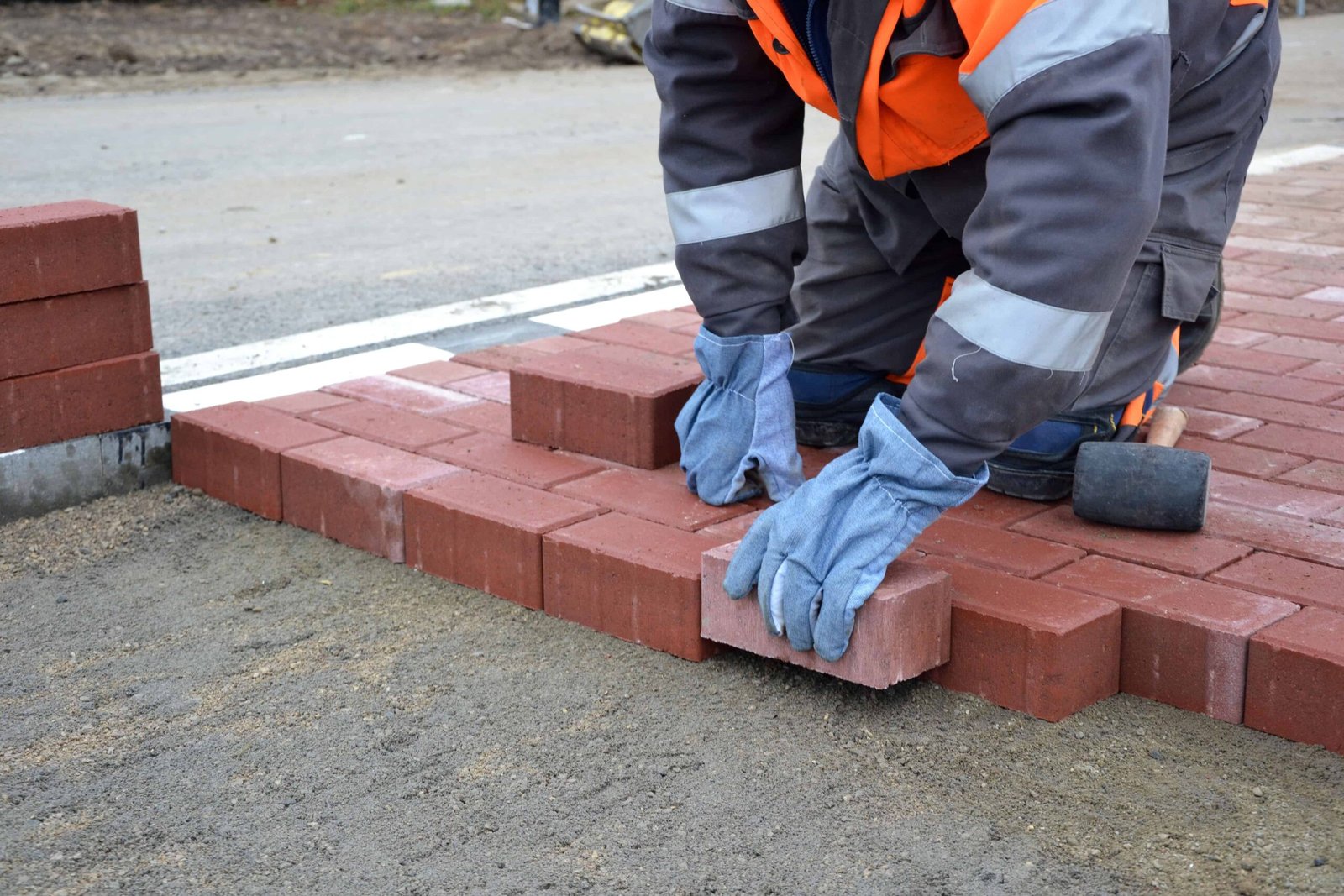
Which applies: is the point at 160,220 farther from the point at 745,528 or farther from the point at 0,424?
the point at 745,528

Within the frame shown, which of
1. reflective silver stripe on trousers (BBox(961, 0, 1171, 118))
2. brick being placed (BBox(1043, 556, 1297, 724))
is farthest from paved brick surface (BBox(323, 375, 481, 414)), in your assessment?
reflective silver stripe on trousers (BBox(961, 0, 1171, 118))

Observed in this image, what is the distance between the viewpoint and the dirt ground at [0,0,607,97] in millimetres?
12594

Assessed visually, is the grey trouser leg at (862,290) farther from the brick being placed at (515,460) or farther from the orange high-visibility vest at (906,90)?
the brick being placed at (515,460)

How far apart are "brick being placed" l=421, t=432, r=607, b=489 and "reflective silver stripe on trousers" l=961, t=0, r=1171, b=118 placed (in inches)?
52.1

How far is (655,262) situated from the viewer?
230 inches

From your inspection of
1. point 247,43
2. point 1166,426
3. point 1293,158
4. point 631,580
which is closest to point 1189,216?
point 1166,426

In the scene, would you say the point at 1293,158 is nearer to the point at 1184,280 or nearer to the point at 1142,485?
the point at 1184,280

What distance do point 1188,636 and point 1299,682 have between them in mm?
180

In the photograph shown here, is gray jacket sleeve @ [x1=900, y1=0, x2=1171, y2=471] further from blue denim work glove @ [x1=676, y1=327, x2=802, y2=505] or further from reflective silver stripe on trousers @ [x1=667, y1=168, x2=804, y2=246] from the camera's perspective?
reflective silver stripe on trousers @ [x1=667, y1=168, x2=804, y2=246]

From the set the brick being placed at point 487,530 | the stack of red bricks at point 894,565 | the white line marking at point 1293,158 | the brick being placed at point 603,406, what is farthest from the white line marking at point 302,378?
the white line marking at point 1293,158

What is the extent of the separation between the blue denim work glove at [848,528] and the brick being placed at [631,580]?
233 mm

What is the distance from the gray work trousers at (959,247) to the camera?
9.52 feet

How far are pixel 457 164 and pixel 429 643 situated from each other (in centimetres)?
621

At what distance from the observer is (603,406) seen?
3.17 m
